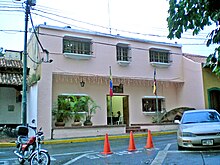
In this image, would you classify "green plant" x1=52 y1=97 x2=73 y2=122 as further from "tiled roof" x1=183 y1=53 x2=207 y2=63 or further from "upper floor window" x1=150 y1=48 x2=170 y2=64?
"tiled roof" x1=183 y1=53 x2=207 y2=63

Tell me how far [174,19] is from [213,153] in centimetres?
622

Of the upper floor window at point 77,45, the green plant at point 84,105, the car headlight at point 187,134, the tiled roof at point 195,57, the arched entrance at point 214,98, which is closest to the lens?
the car headlight at point 187,134

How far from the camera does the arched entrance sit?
846 inches

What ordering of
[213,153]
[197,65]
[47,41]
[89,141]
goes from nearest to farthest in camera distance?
1. [213,153]
2. [89,141]
3. [47,41]
4. [197,65]

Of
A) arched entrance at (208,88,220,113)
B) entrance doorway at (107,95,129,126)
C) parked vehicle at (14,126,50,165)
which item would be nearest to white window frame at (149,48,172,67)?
entrance doorway at (107,95,129,126)

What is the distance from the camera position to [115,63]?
18688 mm

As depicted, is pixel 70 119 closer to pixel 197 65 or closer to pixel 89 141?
pixel 89 141

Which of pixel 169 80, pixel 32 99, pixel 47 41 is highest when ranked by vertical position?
pixel 47 41

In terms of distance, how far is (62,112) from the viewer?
16.1m

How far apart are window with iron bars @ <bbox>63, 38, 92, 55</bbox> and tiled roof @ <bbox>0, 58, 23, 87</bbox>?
3643 mm

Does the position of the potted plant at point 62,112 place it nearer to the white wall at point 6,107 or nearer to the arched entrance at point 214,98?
the white wall at point 6,107

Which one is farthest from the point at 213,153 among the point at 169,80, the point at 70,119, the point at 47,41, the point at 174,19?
the point at 169,80

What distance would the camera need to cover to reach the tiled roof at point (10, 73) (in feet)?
54.6

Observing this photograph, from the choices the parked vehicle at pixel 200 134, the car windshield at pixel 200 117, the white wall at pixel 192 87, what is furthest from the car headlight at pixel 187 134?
the white wall at pixel 192 87
